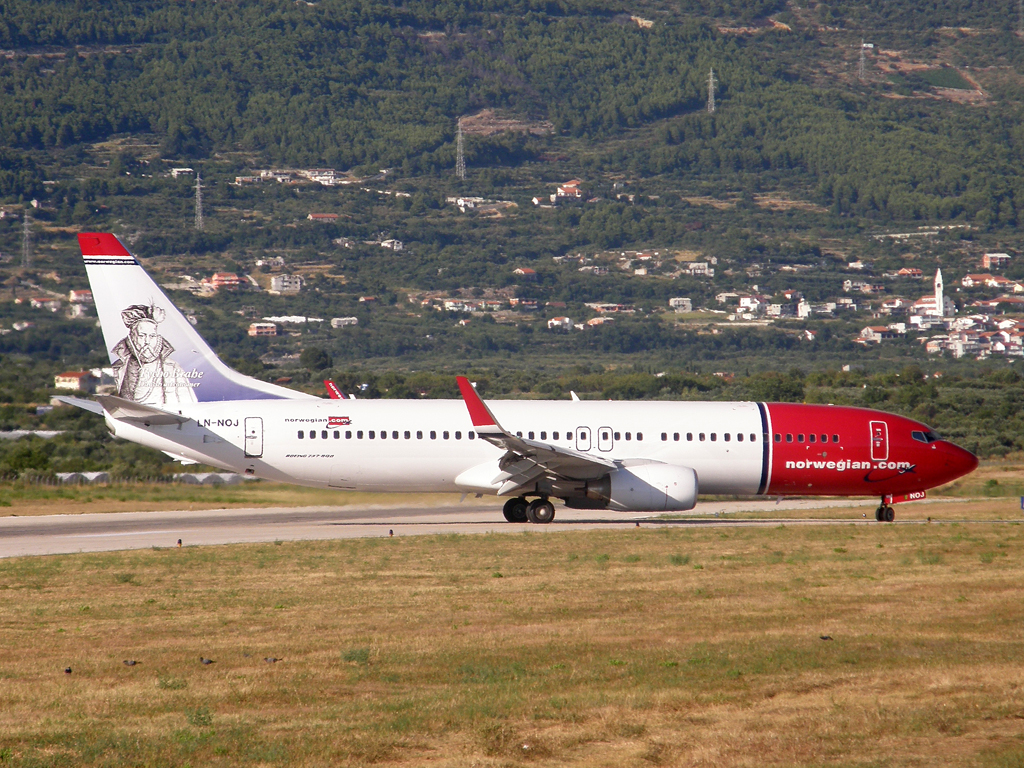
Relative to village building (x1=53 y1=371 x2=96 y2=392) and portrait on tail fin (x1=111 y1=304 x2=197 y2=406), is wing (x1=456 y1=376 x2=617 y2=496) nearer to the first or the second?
portrait on tail fin (x1=111 y1=304 x2=197 y2=406)

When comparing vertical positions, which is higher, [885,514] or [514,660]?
[885,514]

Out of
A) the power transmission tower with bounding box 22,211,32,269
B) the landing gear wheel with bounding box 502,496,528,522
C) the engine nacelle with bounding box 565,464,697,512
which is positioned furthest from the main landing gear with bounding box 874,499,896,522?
the power transmission tower with bounding box 22,211,32,269

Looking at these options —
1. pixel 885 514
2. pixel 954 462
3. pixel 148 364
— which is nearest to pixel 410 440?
pixel 148 364

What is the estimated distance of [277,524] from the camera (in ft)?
106

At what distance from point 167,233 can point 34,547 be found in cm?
15713

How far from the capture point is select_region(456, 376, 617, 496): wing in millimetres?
29564

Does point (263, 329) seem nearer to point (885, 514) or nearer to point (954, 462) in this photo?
point (954, 462)

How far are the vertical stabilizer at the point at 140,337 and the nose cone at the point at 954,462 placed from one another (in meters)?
19.1

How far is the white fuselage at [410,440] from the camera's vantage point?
102 feet

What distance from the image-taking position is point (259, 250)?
7323 inches

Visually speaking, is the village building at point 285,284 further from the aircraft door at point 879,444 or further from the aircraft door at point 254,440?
the aircraft door at point 879,444

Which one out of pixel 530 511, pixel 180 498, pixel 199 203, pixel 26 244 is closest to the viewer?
pixel 530 511

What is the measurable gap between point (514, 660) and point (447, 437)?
17869 millimetres

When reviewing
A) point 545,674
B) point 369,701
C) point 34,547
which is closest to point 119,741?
point 369,701
